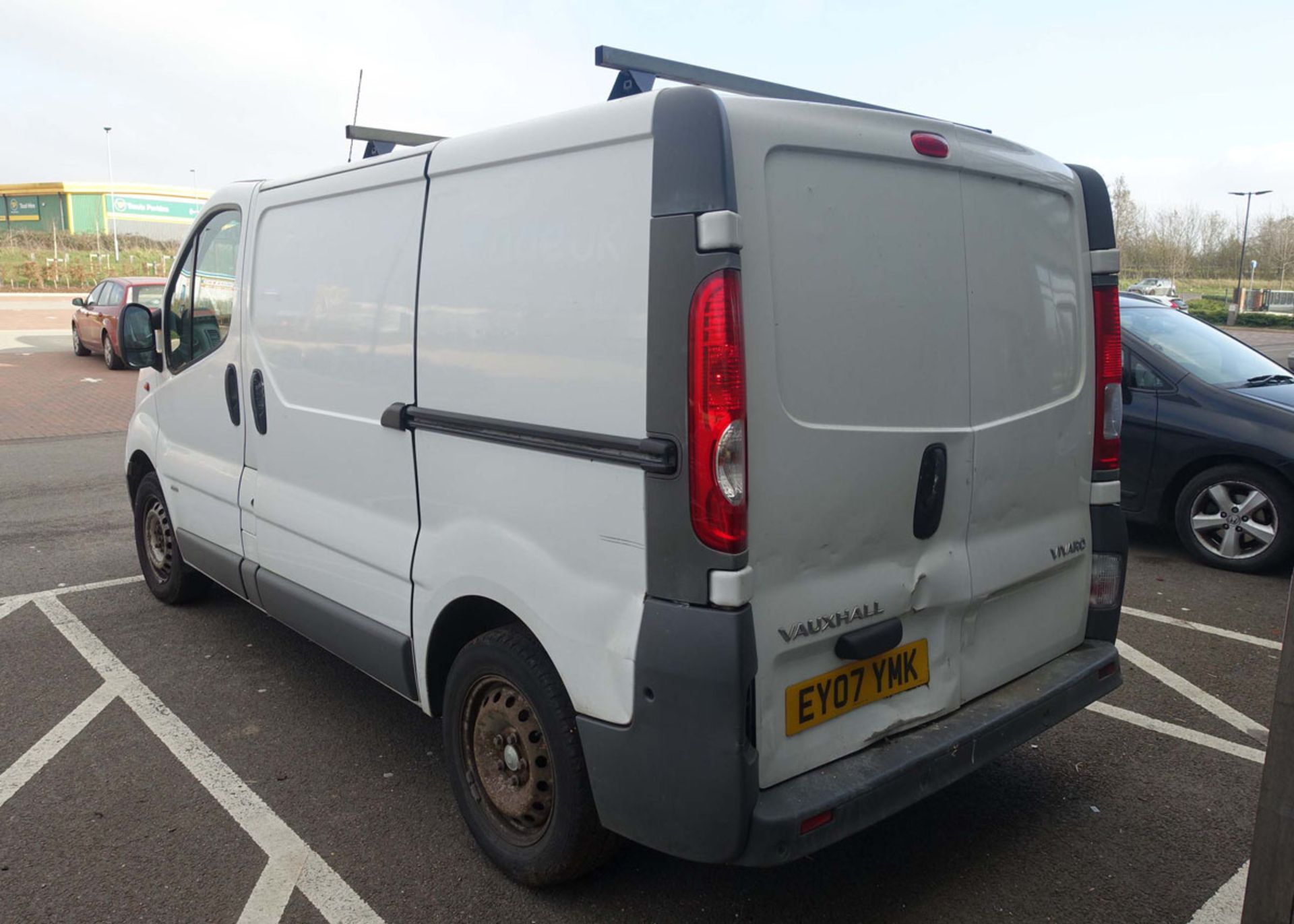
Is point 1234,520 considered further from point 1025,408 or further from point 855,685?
point 855,685

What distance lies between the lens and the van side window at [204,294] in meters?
4.47

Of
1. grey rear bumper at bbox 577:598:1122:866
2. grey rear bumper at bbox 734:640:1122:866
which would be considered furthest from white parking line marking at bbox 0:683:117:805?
grey rear bumper at bbox 734:640:1122:866

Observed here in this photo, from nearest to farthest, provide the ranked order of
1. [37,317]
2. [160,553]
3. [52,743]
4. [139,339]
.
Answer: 1. [52,743]
2. [139,339]
3. [160,553]
4. [37,317]

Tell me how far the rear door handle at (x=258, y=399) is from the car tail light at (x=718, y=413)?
8.18ft

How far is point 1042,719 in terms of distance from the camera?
9.90 feet

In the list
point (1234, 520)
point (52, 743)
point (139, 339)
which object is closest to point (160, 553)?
point (139, 339)

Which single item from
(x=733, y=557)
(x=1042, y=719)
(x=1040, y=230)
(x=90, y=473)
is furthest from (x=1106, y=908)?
(x=90, y=473)

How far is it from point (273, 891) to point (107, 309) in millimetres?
19100

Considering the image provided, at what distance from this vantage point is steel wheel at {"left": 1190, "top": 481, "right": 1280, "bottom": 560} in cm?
605

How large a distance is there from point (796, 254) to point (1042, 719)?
1647 mm

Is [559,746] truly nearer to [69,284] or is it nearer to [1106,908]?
[1106,908]

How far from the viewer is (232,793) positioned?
3.55 metres

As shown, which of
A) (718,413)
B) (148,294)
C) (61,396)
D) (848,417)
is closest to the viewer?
(718,413)

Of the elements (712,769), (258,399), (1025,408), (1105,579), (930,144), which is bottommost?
(712,769)
